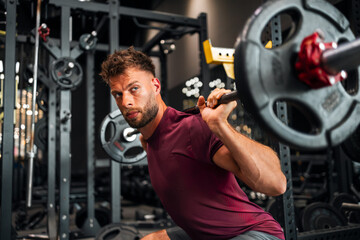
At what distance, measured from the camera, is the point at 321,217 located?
8.63 feet

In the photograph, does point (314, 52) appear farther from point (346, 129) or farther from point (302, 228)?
point (302, 228)

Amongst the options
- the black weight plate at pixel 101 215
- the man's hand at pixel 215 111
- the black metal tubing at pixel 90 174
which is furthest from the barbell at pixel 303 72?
the black weight plate at pixel 101 215

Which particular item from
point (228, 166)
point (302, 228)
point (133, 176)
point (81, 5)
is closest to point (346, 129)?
point (228, 166)

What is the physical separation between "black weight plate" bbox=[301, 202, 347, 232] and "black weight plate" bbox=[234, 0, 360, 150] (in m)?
2.07

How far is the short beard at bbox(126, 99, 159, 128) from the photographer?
140cm

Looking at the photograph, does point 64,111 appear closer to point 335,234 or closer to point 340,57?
point 335,234

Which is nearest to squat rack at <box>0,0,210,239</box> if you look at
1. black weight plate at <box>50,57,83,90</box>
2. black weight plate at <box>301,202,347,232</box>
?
black weight plate at <box>50,57,83,90</box>

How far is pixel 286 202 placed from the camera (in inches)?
66.9

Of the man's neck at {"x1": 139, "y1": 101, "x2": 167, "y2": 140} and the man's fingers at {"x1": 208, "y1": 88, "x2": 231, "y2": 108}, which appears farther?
the man's neck at {"x1": 139, "y1": 101, "x2": 167, "y2": 140}

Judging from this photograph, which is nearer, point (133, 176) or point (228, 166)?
point (228, 166)

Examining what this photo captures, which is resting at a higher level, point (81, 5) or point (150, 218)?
point (81, 5)

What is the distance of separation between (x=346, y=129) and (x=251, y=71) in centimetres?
27

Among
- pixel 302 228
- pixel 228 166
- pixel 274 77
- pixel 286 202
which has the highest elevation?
pixel 274 77

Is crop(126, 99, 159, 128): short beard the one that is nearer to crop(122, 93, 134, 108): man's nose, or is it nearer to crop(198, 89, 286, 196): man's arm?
crop(122, 93, 134, 108): man's nose
